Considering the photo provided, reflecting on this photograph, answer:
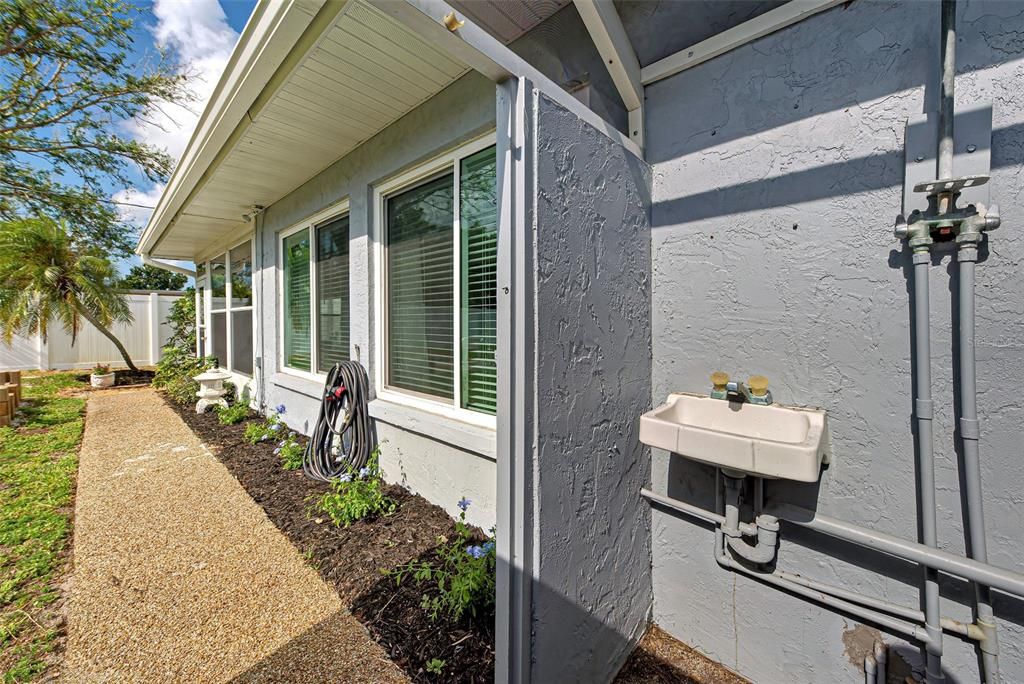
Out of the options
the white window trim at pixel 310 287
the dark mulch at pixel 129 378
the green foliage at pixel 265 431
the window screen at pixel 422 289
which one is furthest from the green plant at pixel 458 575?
the dark mulch at pixel 129 378

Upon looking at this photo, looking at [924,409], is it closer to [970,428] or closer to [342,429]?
[970,428]

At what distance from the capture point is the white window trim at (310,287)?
13.6 ft

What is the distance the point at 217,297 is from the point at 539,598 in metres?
8.82

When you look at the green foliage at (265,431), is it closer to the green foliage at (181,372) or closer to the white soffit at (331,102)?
the white soffit at (331,102)

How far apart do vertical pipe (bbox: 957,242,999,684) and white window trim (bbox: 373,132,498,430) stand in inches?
74.9

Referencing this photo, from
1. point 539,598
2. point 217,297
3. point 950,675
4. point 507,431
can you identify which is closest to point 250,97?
point 507,431

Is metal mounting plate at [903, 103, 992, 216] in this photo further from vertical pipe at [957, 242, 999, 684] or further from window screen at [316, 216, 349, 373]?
window screen at [316, 216, 349, 373]

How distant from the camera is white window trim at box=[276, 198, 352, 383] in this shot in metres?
4.14

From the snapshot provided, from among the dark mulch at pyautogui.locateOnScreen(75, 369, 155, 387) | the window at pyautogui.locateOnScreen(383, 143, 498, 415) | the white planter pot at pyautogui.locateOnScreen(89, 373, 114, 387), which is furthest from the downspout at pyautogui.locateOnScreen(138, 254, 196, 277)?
the window at pyautogui.locateOnScreen(383, 143, 498, 415)

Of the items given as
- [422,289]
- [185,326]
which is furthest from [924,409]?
[185,326]

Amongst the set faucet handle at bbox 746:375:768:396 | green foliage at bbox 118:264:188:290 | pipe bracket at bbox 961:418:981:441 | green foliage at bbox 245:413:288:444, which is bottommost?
green foliage at bbox 245:413:288:444

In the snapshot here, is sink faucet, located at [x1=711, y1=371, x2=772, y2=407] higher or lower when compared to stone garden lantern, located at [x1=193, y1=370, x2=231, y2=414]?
higher

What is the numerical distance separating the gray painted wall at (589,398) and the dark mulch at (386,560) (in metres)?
0.51

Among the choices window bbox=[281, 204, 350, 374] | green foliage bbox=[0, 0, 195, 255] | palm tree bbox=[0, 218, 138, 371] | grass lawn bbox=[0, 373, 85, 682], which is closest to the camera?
grass lawn bbox=[0, 373, 85, 682]
